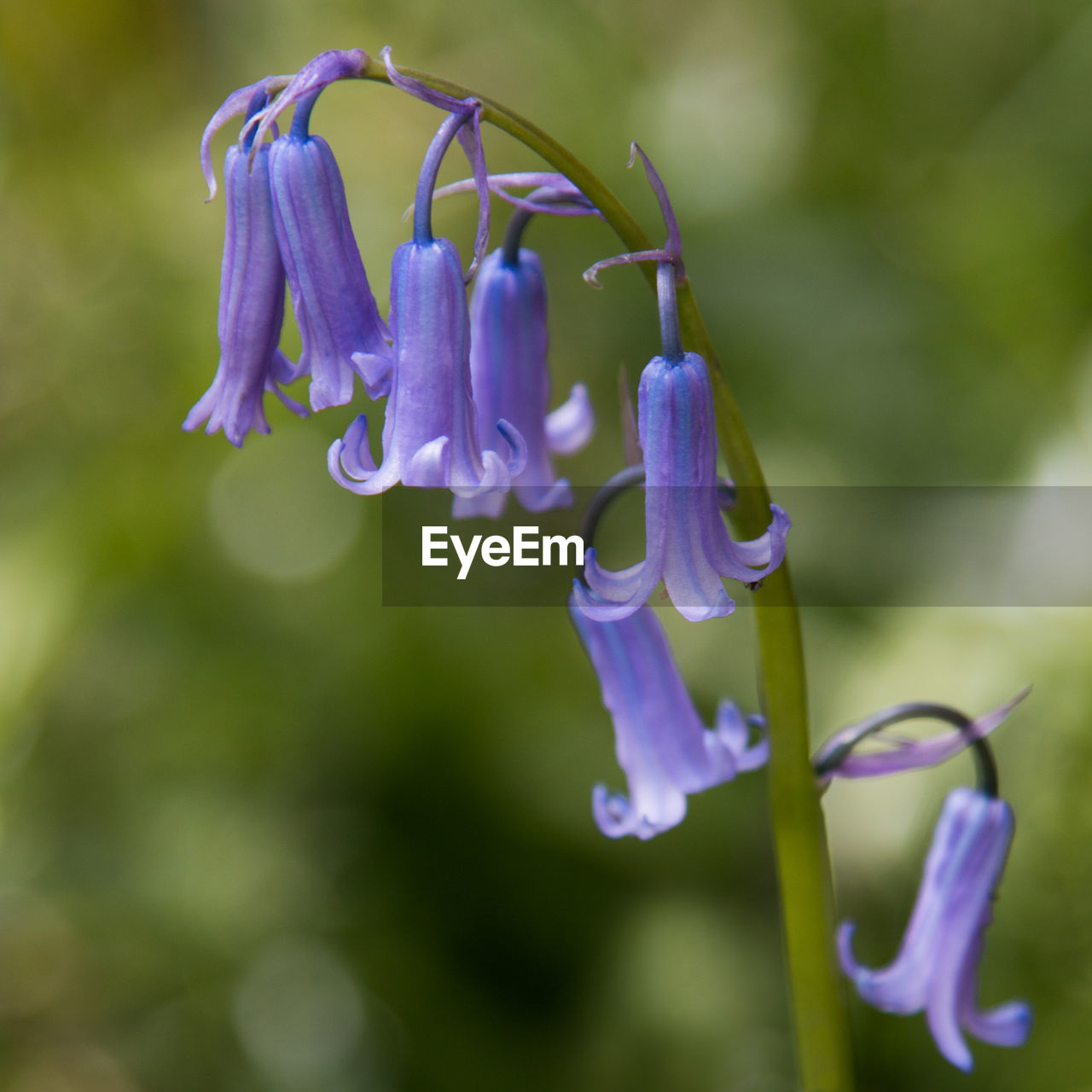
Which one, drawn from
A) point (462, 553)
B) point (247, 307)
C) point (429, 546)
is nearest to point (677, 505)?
point (247, 307)

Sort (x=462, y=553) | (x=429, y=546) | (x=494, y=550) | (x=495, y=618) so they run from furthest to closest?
(x=495, y=618)
(x=429, y=546)
(x=462, y=553)
(x=494, y=550)

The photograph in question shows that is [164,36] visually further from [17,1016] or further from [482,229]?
[482,229]

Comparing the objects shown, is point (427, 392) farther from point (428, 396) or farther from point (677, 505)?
point (677, 505)

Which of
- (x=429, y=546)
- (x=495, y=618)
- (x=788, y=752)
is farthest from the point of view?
(x=495, y=618)

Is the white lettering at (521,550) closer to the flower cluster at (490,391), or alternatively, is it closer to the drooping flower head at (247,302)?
the flower cluster at (490,391)

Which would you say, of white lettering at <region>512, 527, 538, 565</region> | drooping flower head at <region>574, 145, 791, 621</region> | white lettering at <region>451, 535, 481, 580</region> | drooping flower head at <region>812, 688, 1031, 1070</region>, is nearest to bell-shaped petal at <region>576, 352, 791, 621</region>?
drooping flower head at <region>574, 145, 791, 621</region>

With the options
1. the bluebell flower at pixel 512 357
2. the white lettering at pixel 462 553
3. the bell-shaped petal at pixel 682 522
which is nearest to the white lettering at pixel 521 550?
the white lettering at pixel 462 553

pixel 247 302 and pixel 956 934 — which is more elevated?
pixel 247 302
